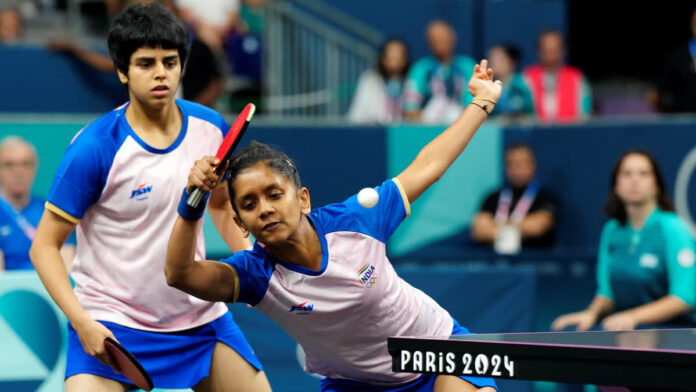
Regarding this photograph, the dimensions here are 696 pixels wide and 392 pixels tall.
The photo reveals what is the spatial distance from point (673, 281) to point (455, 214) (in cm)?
275

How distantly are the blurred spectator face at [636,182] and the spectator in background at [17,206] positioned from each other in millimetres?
3361

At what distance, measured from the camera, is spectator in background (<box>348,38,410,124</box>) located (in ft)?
30.4

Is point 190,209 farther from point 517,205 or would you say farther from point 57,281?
point 517,205

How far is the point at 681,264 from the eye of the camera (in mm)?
5648

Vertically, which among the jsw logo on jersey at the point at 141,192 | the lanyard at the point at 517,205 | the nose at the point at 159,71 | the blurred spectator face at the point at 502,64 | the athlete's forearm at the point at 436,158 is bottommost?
the lanyard at the point at 517,205

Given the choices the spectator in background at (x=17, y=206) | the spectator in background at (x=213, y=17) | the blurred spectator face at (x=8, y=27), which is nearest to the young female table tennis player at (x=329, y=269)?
the spectator in background at (x=17, y=206)

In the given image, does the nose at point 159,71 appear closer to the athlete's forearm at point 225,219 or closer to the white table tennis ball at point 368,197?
the athlete's forearm at point 225,219

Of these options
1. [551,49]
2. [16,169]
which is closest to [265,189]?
[16,169]

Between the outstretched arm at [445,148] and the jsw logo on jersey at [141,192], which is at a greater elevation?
the outstretched arm at [445,148]

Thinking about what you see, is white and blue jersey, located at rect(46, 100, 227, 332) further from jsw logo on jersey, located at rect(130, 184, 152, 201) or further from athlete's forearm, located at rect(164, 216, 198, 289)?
athlete's forearm, located at rect(164, 216, 198, 289)

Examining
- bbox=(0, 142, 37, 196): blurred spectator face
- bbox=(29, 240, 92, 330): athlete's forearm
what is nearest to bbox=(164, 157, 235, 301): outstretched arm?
bbox=(29, 240, 92, 330): athlete's forearm

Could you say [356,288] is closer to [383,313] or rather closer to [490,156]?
[383,313]

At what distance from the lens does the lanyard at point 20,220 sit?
249 inches

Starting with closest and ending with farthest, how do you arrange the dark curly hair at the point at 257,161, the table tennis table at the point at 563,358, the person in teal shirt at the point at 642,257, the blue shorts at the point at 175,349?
the table tennis table at the point at 563,358 < the dark curly hair at the point at 257,161 < the blue shorts at the point at 175,349 < the person in teal shirt at the point at 642,257
